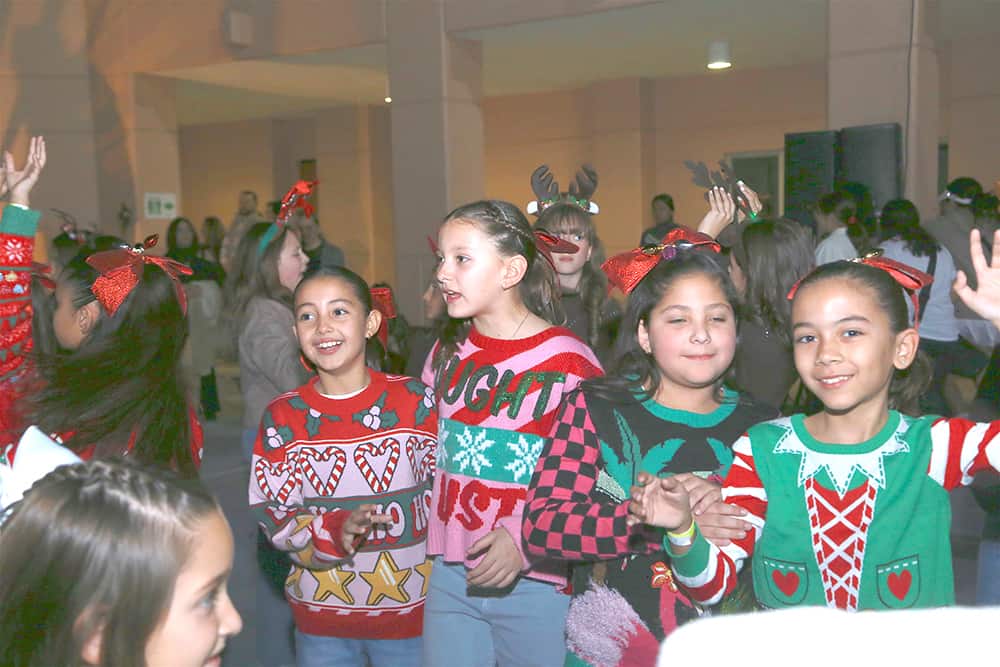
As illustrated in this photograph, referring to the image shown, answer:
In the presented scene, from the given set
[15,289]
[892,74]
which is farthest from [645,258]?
[892,74]

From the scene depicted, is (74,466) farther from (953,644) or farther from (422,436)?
(422,436)

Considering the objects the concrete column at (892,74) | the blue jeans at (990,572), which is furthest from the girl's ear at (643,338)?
the concrete column at (892,74)

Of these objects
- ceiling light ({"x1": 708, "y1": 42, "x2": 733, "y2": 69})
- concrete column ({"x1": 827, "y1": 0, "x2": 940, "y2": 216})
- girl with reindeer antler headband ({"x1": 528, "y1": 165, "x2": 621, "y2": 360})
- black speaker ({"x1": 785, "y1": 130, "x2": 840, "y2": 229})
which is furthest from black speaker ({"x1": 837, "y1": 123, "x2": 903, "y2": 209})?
ceiling light ({"x1": 708, "y1": 42, "x2": 733, "y2": 69})

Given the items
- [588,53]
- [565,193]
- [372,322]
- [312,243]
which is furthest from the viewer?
[588,53]

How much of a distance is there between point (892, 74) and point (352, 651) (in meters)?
6.22

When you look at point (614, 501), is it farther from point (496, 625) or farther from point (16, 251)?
point (16, 251)

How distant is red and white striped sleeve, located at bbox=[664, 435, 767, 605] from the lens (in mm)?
1694

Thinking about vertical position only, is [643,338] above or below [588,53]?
below

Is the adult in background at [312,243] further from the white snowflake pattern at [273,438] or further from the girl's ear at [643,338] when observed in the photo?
the girl's ear at [643,338]

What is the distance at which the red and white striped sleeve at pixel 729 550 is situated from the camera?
169 cm

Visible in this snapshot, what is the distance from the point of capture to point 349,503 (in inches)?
97.7

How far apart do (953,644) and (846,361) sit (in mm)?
1249

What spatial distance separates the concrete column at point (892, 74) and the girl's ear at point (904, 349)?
5.67m

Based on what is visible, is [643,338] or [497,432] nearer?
[643,338]
